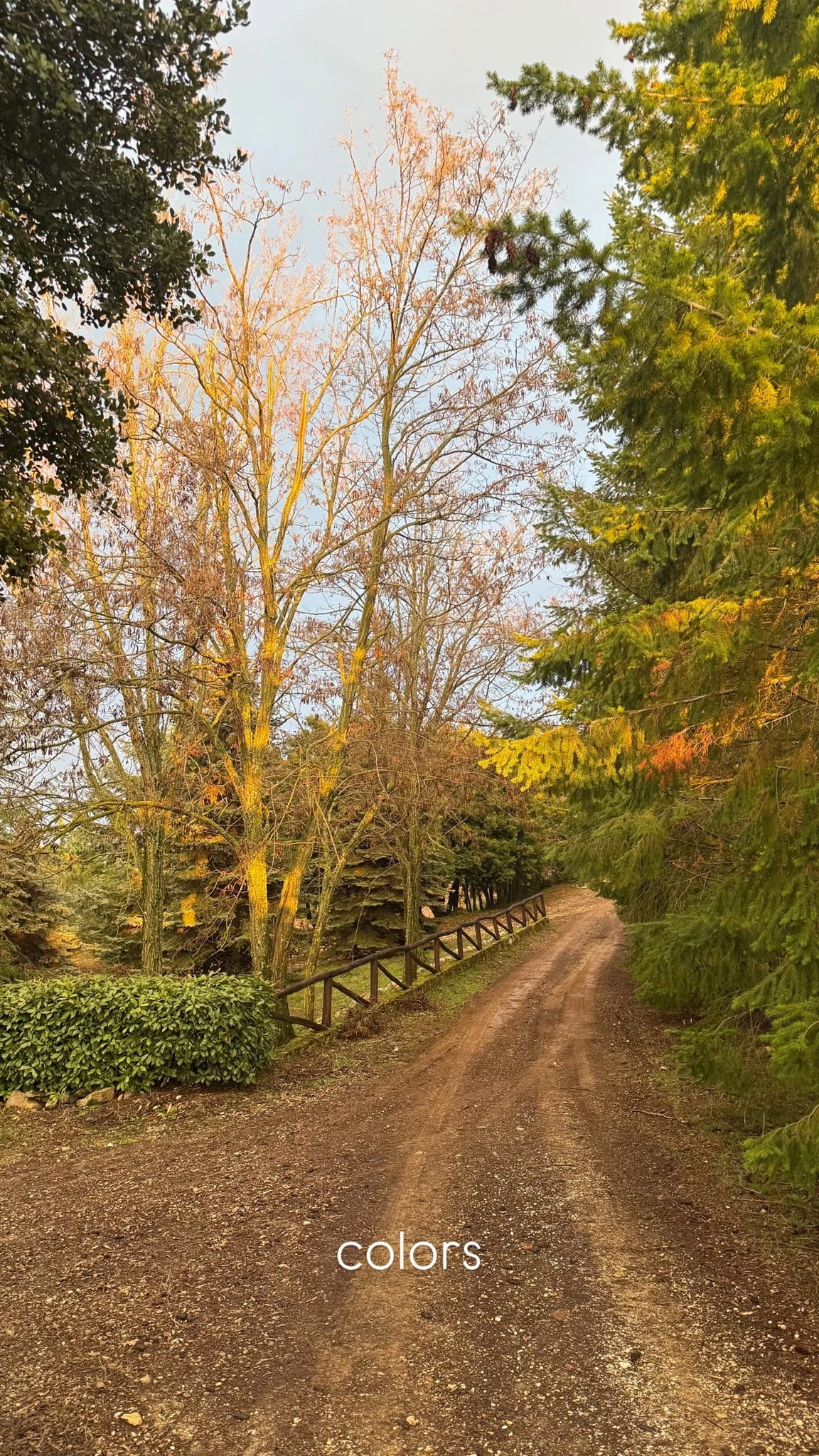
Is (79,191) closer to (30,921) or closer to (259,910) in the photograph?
(259,910)

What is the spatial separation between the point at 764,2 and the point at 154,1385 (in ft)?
27.6

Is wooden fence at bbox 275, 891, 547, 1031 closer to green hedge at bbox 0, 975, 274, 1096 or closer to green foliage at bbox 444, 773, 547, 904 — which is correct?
green hedge at bbox 0, 975, 274, 1096

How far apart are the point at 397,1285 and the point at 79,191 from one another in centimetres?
711

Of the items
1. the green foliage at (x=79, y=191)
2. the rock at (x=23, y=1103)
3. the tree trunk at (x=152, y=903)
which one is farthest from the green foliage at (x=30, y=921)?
the green foliage at (x=79, y=191)

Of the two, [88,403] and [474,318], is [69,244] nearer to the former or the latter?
[88,403]

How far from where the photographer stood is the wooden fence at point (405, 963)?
33.7ft

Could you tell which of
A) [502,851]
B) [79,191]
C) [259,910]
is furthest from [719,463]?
[502,851]

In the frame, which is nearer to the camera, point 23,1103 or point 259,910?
point 23,1103

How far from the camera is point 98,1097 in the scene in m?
8.41

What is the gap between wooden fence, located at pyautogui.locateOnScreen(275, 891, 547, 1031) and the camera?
405 inches

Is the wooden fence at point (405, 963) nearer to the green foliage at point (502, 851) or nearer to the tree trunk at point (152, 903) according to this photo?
the green foliage at point (502, 851)

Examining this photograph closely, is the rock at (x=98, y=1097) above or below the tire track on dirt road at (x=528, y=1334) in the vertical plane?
above

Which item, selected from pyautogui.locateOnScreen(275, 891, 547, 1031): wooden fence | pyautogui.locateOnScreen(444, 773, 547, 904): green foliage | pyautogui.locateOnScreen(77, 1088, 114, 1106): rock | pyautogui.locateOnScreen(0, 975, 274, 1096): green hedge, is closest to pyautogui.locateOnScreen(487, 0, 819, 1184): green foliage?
pyautogui.locateOnScreen(0, 975, 274, 1096): green hedge

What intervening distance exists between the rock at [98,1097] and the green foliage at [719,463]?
6.15 metres
